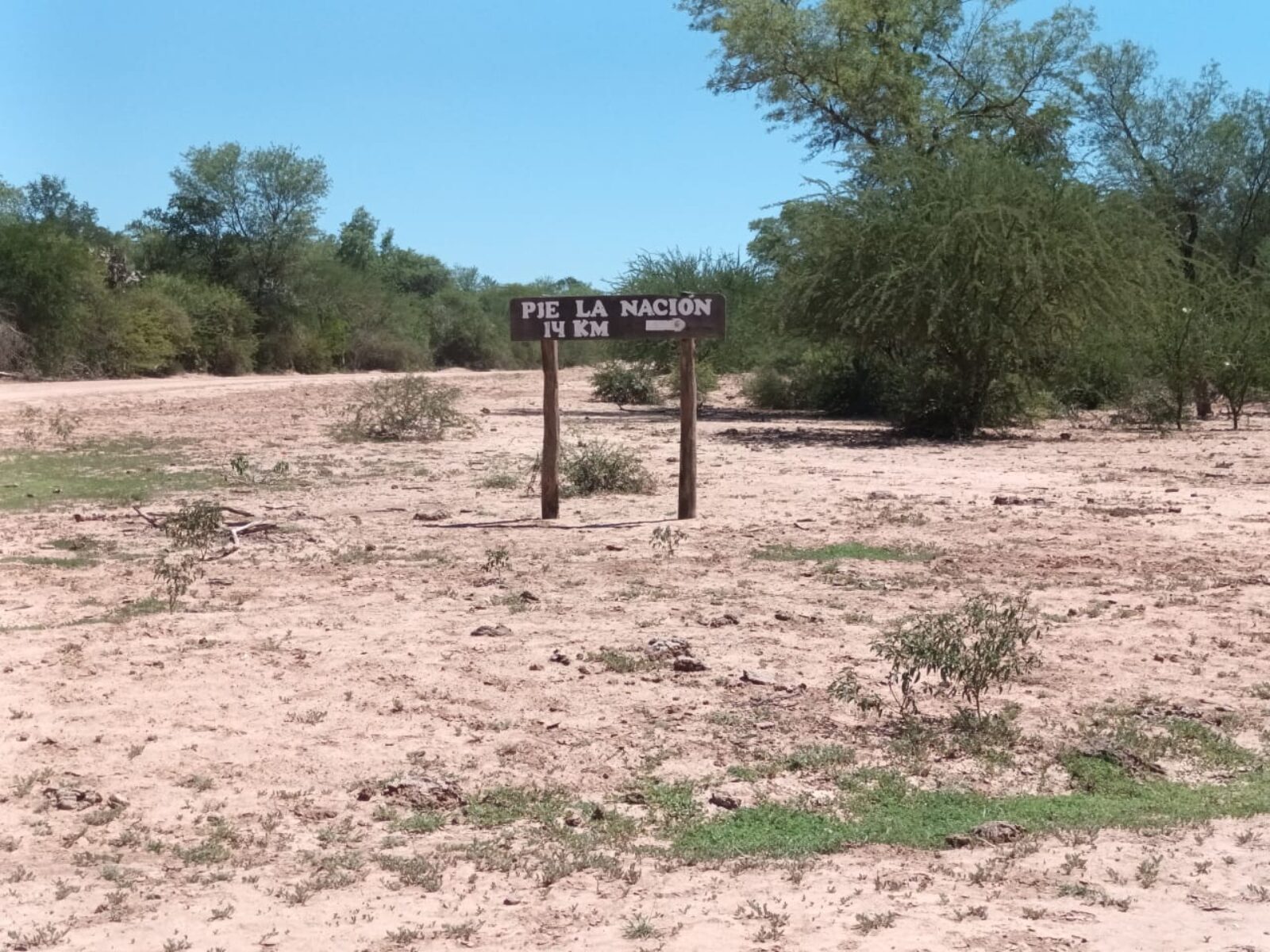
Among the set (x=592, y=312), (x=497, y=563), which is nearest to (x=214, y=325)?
(x=592, y=312)

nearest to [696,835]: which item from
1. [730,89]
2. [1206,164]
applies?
[730,89]

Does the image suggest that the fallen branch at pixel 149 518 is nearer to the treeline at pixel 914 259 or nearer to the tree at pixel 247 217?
the treeline at pixel 914 259

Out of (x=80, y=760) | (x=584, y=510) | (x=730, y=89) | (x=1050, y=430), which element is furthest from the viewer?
(x=730, y=89)

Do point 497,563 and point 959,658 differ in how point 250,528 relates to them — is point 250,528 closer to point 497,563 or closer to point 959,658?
point 497,563

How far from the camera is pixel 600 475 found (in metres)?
15.5

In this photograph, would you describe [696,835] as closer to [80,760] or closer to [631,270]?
[80,760]

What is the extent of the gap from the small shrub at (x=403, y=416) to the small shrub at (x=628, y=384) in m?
13.1

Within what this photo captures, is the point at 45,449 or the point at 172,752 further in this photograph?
the point at 45,449

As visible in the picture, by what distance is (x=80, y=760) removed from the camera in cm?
604

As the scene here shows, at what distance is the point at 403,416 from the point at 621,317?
1116 cm

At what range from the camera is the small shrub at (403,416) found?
23141mm

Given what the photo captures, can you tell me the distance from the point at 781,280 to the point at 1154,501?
570 inches

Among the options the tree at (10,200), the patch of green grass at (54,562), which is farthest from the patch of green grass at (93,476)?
the tree at (10,200)

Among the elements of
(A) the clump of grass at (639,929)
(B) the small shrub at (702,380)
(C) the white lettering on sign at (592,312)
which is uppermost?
(C) the white lettering on sign at (592,312)
